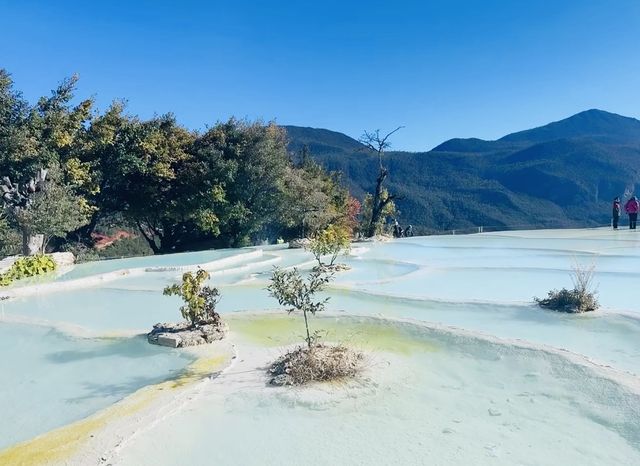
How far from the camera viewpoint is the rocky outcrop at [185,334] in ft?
18.1

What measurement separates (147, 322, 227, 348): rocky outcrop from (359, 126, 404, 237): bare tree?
58.6ft

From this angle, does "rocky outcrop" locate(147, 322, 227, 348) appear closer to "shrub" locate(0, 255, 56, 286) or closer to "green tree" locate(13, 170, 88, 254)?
"shrub" locate(0, 255, 56, 286)

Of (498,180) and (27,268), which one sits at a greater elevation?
(498,180)

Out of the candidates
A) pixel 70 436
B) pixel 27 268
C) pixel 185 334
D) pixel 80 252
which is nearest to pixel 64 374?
pixel 185 334

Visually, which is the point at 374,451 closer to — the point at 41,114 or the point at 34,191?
the point at 34,191

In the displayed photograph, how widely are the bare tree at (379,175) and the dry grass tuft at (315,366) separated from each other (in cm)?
1890

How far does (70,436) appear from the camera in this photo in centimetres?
337

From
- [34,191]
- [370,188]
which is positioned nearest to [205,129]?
[34,191]

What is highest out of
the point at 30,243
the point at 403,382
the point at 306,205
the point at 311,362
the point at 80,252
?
the point at 306,205

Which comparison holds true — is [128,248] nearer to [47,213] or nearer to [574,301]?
[47,213]

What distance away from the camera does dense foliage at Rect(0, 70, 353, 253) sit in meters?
14.0

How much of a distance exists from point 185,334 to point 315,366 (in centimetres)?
195

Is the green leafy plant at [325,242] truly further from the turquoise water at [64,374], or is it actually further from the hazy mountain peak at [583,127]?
the hazy mountain peak at [583,127]

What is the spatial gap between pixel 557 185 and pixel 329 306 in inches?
2092
